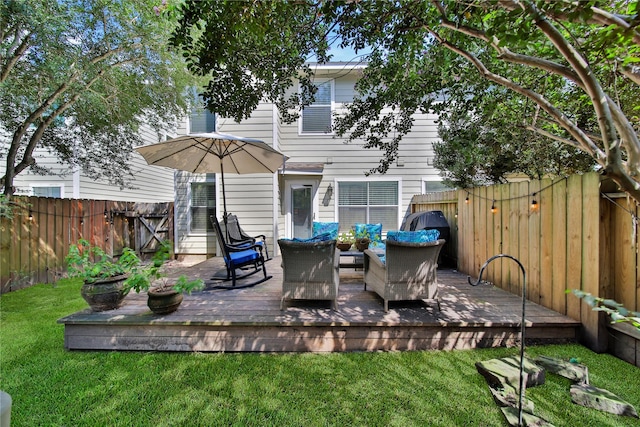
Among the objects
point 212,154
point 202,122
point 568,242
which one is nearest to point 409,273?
point 568,242

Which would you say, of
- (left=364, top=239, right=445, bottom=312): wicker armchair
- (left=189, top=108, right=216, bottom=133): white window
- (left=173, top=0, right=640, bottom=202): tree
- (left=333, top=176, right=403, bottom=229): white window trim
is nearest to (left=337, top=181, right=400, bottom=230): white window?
(left=333, top=176, right=403, bottom=229): white window trim

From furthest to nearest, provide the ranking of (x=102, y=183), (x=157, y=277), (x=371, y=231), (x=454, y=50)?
1. (x=102, y=183)
2. (x=371, y=231)
3. (x=157, y=277)
4. (x=454, y=50)

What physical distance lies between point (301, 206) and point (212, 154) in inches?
138

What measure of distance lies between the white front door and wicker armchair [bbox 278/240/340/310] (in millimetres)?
4503

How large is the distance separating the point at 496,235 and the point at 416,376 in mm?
2830

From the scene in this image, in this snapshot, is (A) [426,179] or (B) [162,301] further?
(A) [426,179]

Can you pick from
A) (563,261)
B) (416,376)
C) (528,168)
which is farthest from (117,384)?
(528,168)

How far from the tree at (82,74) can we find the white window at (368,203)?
482cm

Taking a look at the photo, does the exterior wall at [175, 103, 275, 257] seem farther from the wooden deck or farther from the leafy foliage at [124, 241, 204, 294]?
the wooden deck

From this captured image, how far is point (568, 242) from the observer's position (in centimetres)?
293

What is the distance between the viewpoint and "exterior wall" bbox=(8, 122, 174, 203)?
7.21 m

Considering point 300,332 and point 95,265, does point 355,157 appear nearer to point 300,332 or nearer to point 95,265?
point 300,332

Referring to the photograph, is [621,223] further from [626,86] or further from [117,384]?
[117,384]

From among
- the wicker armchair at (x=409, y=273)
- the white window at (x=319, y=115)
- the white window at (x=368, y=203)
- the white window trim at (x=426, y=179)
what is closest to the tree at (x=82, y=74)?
the white window at (x=319, y=115)
